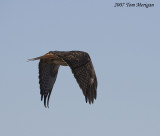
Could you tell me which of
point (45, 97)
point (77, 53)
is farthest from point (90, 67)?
point (45, 97)

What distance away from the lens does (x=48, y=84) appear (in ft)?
56.0

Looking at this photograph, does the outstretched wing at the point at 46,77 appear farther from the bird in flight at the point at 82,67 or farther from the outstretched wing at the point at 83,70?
the outstretched wing at the point at 83,70

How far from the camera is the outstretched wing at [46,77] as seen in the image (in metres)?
16.8

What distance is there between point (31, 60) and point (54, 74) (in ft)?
6.07

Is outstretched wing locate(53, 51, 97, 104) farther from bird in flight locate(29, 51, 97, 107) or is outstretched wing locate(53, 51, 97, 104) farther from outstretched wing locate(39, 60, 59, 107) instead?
outstretched wing locate(39, 60, 59, 107)

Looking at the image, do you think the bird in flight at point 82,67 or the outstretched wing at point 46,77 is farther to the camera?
the outstretched wing at point 46,77

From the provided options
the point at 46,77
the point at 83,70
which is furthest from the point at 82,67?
the point at 46,77

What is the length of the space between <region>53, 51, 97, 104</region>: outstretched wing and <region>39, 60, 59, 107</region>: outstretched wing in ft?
7.22

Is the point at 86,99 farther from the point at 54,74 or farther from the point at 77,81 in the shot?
the point at 54,74

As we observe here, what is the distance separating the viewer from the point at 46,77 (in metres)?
16.9

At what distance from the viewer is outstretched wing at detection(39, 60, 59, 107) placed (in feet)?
55.1

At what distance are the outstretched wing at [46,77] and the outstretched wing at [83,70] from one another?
220 centimetres

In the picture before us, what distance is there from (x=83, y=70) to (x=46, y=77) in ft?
9.88

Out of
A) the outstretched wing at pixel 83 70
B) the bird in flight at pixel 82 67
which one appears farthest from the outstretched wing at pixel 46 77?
the outstretched wing at pixel 83 70
